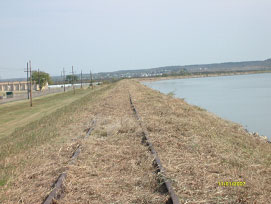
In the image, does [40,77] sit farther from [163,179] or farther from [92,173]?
[163,179]

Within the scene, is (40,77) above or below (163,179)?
above

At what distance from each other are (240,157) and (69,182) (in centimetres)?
374

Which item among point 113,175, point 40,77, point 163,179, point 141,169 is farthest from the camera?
point 40,77

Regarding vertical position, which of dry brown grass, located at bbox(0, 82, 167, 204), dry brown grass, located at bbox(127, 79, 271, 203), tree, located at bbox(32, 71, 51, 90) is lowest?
dry brown grass, located at bbox(0, 82, 167, 204)

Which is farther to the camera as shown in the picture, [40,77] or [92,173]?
[40,77]

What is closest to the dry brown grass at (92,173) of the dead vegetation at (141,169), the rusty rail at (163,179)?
the dead vegetation at (141,169)

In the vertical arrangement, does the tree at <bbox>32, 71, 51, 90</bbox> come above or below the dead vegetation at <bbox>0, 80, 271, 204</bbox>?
above

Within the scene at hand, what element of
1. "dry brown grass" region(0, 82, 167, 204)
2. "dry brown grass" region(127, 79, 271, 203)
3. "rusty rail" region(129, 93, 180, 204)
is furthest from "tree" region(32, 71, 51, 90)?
"rusty rail" region(129, 93, 180, 204)

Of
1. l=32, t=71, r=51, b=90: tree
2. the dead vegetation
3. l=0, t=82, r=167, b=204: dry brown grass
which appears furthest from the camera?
l=32, t=71, r=51, b=90: tree

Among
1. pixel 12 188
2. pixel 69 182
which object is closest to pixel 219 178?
pixel 69 182

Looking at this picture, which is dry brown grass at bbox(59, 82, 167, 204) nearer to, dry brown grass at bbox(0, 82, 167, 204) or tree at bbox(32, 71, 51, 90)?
dry brown grass at bbox(0, 82, 167, 204)

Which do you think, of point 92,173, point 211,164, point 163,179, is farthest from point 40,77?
point 163,179

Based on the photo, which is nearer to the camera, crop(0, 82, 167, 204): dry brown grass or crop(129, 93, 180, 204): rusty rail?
crop(129, 93, 180, 204): rusty rail

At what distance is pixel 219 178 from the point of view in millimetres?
5746
